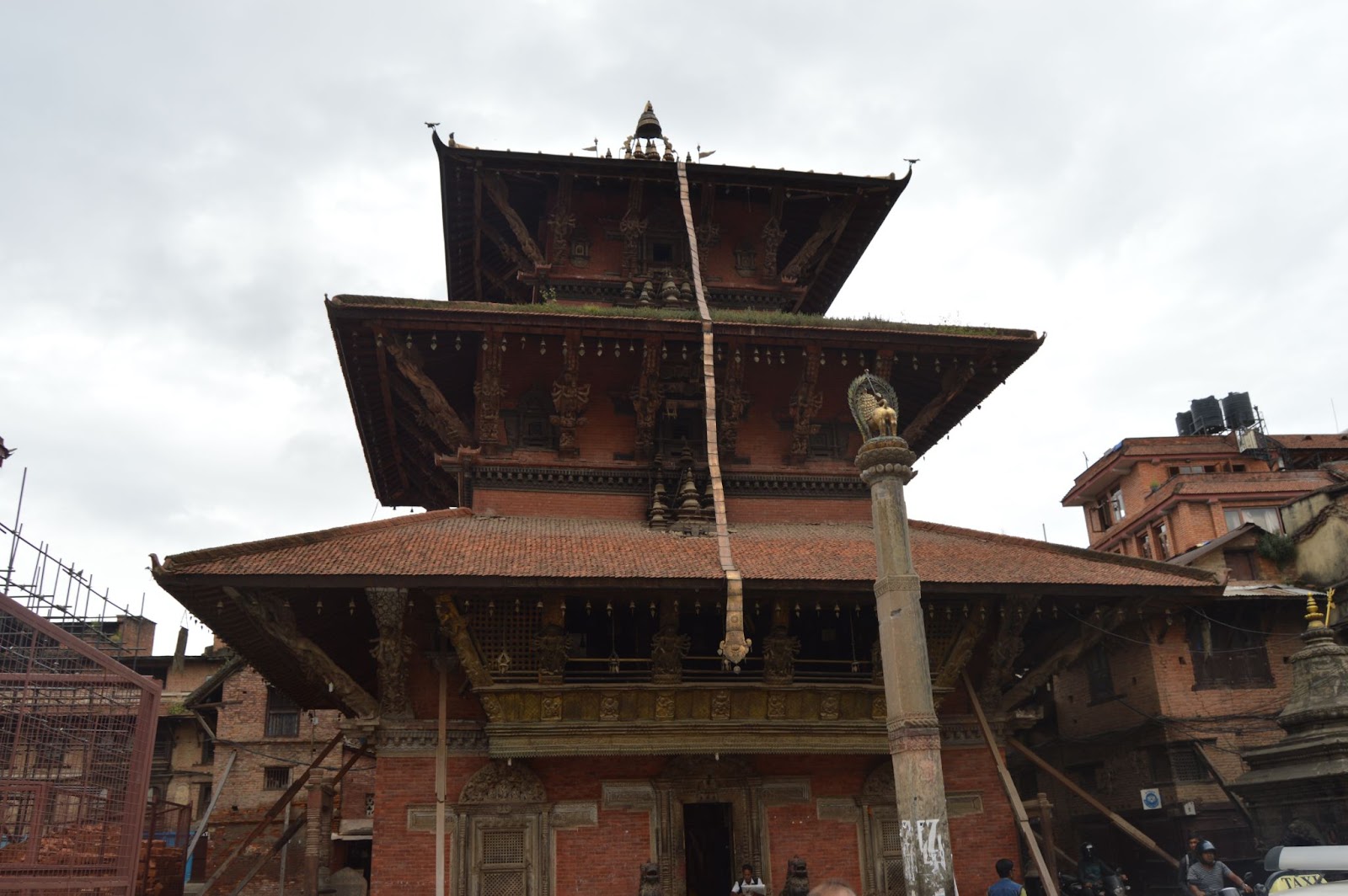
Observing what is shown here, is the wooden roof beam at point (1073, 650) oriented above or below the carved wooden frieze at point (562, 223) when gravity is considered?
below

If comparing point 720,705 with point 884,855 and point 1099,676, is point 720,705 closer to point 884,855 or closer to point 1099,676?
point 884,855

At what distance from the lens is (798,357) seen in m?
17.7

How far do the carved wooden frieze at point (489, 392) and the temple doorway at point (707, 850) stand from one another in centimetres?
837

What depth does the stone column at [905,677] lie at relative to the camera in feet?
28.6

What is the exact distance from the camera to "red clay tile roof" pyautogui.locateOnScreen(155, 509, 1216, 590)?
530 inches

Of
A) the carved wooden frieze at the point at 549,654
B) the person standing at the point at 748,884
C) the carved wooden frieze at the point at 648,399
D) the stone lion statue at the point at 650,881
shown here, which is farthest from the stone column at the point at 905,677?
the carved wooden frieze at the point at 648,399

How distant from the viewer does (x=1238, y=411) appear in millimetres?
48625

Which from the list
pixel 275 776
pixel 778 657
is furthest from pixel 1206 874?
pixel 275 776

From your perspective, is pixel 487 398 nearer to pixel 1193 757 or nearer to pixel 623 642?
pixel 623 642

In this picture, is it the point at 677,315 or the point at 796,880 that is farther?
the point at 677,315

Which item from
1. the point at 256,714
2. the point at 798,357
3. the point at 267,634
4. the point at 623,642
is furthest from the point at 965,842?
the point at 256,714

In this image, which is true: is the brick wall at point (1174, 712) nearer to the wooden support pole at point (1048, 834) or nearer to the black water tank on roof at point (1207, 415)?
the wooden support pole at point (1048, 834)

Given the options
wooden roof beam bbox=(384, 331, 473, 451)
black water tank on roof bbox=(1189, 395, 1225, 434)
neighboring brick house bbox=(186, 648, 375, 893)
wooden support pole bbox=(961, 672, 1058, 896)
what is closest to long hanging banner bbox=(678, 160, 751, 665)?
wooden support pole bbox=(961, 672, 1058, 896)

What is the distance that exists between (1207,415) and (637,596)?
1703 inches
